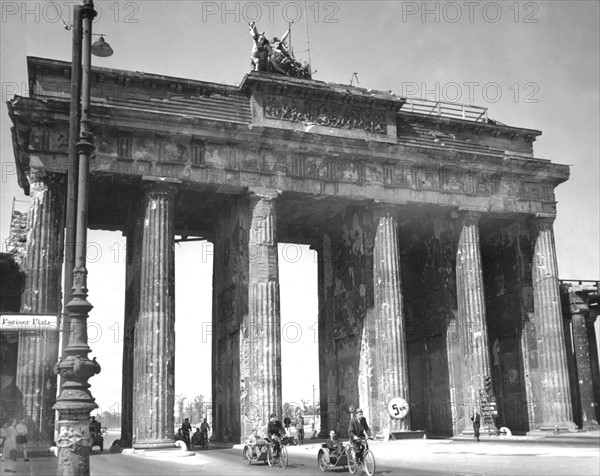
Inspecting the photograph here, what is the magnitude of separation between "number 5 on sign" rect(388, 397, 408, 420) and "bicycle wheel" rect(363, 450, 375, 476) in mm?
12831

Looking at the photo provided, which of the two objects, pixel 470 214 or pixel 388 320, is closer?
pixel 388 320

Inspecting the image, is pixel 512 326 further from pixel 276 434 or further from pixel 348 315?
pixel 276 434

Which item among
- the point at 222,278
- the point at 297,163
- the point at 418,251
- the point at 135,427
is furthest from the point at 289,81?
the point at 135,427

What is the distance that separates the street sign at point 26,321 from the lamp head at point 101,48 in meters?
8.37

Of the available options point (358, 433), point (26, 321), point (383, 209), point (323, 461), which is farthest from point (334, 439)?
point (383, 209)

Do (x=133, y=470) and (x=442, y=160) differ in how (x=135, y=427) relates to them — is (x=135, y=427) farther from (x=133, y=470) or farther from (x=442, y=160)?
(x=442, y=160)

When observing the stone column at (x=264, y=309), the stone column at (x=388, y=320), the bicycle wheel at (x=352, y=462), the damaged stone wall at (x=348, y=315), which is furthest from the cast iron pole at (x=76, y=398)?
the damaged stone wall at (x=348, y=315)

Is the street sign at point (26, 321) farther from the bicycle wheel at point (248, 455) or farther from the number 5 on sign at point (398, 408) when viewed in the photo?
the number 5 on sign at point (398, 408)

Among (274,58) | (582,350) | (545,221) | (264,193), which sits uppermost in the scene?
Answer: (274,58)

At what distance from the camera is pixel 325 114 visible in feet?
104

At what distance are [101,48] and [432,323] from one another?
917 inches

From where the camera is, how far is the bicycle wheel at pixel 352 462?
17.2 m

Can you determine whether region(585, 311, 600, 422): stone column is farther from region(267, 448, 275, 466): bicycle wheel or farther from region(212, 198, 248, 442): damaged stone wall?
region(267, 448, 275, 466): bicycle wheel

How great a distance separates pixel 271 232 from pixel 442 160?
925 centimetres
